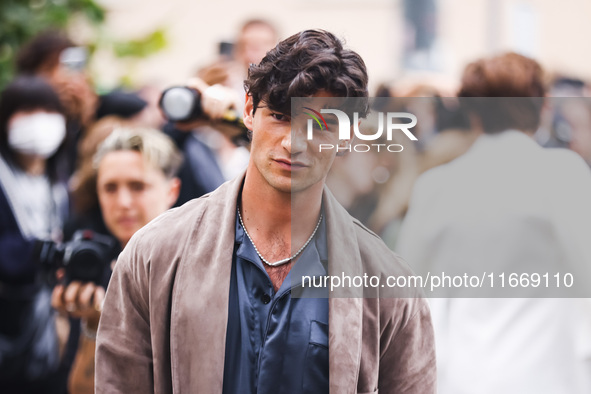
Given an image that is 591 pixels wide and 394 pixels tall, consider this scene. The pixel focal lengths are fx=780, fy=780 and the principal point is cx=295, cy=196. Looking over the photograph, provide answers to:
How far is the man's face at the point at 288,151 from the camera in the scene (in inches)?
82.7

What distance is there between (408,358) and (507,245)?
46 centimetres

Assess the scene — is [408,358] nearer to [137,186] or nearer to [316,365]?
[316,365]

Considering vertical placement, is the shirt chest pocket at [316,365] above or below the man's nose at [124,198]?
below

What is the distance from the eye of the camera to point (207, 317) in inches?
81.3

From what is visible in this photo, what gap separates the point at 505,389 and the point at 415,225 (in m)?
0.57

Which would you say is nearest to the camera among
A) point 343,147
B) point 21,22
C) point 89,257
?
point 343,147

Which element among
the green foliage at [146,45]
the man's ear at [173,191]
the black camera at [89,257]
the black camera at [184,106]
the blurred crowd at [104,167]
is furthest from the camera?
the green foliage at [146,45]

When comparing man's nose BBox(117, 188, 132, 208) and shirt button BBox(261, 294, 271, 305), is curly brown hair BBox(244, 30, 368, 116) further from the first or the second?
man's nose BBox(117, 188, 132, 208)

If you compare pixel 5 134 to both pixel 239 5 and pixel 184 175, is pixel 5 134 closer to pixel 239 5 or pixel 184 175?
pixel 184 175

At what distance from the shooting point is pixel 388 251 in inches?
88.6

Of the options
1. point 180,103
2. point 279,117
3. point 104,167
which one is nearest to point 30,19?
point 104,167

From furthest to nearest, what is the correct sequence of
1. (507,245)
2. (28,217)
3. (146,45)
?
(146,45), (28,217), (507,245)

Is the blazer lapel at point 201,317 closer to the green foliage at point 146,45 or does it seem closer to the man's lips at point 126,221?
the man's lips at point 126,221

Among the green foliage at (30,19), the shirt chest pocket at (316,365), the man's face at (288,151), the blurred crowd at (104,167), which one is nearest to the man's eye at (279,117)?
the man's face at (288,151)
